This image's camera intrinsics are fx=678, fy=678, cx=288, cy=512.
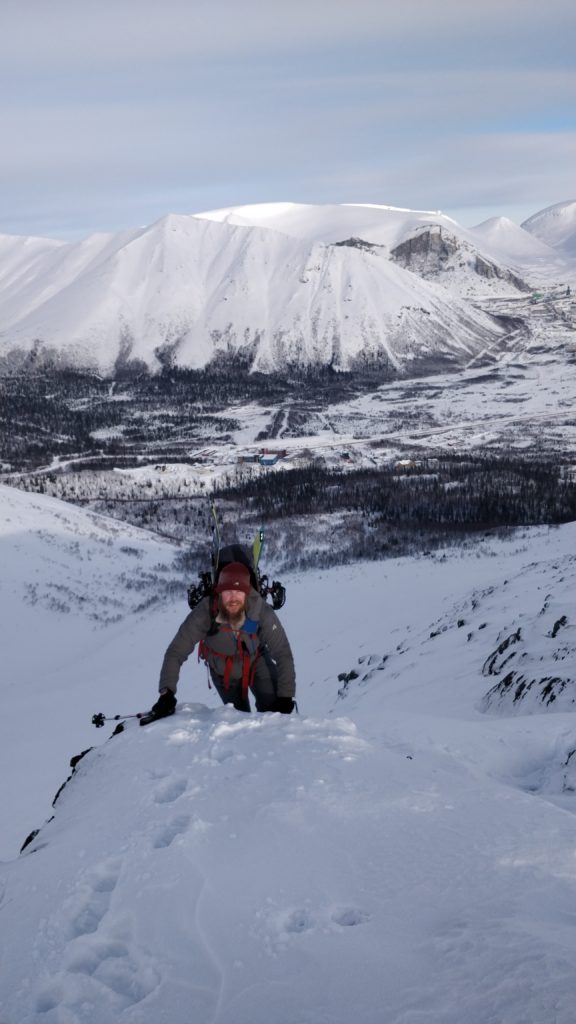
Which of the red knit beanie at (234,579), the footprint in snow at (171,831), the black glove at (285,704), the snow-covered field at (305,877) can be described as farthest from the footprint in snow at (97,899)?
the black glove at (285,704)

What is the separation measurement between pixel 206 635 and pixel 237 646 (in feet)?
1.34

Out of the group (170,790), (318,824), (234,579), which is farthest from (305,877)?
(234,579)

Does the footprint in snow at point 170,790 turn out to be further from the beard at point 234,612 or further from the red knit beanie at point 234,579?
the red knit beanie at point 234,579

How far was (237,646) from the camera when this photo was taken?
331 inches

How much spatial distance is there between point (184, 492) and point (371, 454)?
37.5 meters

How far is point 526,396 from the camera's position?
168m

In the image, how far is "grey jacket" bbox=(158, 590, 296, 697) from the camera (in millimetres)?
8250

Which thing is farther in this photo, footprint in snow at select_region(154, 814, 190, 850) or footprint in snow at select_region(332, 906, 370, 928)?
footprint in snow at select_region(154, 814, 190, 850)

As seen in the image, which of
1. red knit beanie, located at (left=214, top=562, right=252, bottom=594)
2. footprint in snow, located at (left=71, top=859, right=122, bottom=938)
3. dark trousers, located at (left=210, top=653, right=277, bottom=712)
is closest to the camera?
footprint in snow, located at (left=71, top=859, right=122, bottom=938)

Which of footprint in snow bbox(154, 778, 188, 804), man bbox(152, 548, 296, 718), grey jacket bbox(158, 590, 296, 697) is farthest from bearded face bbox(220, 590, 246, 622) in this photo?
footprint in snow bbox(154, 778, 188, 804)

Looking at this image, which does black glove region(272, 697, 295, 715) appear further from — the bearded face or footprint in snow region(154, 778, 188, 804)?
footprint in snow region(154, 778, 188, 804)

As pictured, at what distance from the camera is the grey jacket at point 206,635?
8250mm

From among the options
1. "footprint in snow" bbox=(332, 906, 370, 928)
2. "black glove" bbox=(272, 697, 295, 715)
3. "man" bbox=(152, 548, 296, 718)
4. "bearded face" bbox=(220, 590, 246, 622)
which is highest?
"bearded face" bbox=(220, 590, 246, 622)

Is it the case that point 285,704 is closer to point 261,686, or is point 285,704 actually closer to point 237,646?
point 261,686
